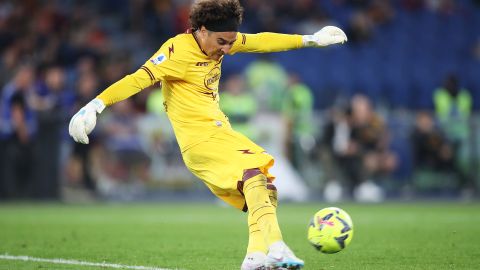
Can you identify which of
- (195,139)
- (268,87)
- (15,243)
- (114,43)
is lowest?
(15,243)

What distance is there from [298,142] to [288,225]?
19.5 feet

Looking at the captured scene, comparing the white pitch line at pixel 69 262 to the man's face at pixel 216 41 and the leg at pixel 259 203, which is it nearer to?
the leg at pixel 259 203

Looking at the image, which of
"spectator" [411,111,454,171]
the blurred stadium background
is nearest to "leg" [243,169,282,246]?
the blurred stadium background

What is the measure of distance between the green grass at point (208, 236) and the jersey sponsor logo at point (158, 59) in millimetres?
1698

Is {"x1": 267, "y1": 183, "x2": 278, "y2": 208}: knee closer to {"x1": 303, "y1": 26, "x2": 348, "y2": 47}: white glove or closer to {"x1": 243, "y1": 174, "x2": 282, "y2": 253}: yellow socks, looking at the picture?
{"x1": 243, "y1": 174, "x2": 282, "y2": 253}: yellow socks

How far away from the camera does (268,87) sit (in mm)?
17812

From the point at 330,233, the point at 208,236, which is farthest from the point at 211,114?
the point at 208,236

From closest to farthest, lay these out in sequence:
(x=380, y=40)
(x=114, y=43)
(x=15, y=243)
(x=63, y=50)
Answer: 1. (x=15, y=243)
2. (x=63, y=50)
3. (x=114, y=43)
4. (x=380, y=40)

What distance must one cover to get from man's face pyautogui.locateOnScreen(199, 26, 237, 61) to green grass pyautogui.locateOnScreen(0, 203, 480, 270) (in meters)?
1.74

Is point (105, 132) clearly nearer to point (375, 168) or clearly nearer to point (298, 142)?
point (298, 142)

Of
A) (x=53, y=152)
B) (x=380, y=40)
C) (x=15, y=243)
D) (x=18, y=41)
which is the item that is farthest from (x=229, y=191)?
(x=380, y=40)

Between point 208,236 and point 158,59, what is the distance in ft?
13.1

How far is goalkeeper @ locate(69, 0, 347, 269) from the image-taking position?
6.35 m

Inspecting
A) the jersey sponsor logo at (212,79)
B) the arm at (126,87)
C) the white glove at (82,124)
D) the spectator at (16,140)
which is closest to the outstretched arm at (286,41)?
the jersey sponsor logo at (212,79)
